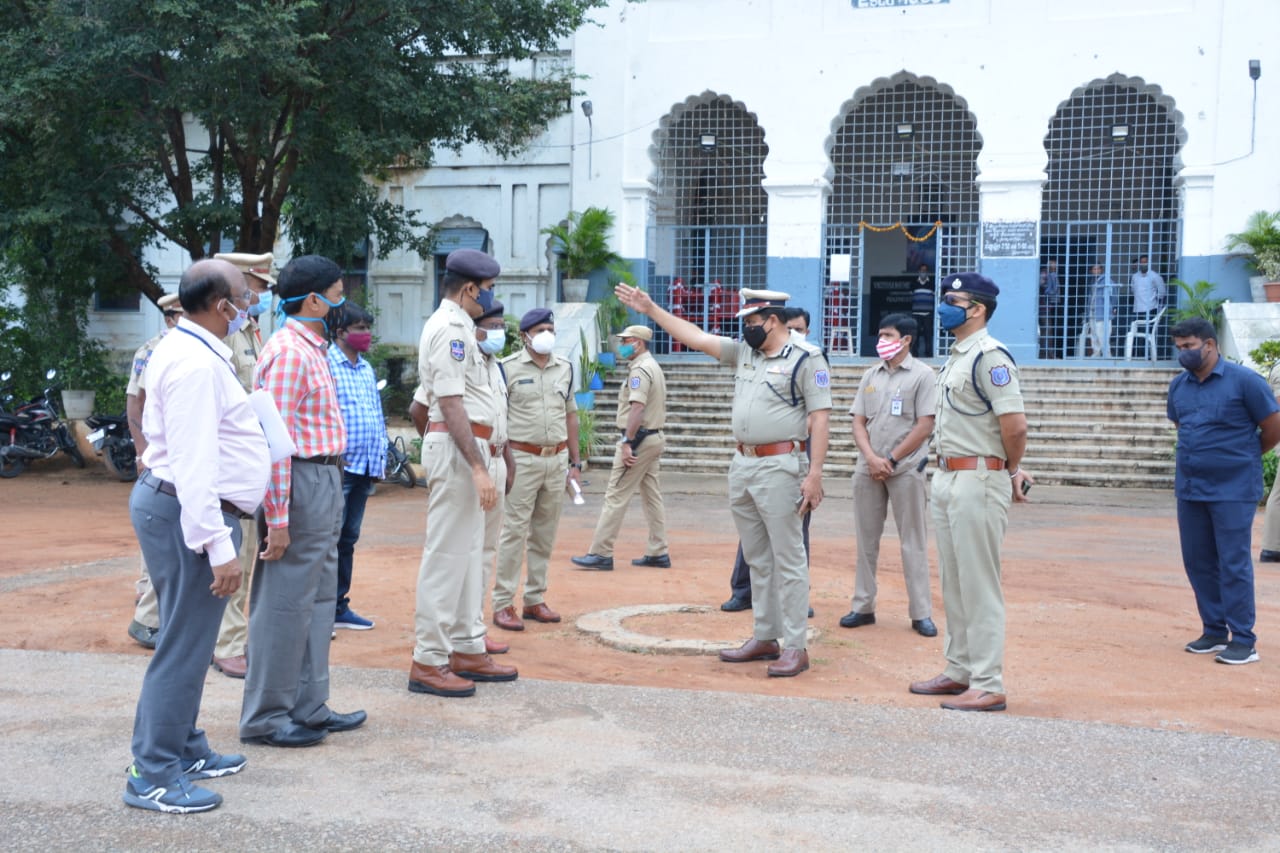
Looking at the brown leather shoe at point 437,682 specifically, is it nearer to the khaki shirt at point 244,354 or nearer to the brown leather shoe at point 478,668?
the brown leather shoe at point 478,668

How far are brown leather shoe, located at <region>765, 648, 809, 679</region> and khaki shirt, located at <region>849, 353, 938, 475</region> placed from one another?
1706 mm

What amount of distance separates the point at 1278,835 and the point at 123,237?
54.8 ft

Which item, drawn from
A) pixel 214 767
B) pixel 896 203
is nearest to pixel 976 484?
pixel 214 767

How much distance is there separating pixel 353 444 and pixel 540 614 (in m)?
1.51

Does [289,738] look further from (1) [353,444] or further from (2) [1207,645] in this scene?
(2) [1207,645]

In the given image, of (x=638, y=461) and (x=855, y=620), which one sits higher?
(x=638, y=461)

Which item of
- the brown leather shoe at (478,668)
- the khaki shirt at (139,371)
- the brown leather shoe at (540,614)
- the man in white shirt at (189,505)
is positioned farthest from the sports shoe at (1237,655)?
the khaki shirt at (139,371)

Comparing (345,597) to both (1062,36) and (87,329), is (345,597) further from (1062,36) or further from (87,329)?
(87,329)

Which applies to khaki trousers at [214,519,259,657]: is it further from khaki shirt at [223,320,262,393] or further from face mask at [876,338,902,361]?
face mask at [876,338,902,361]

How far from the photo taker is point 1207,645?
286 inches

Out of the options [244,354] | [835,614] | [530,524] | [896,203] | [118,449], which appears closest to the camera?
[244,354]

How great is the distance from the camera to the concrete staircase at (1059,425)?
16516 millimetres

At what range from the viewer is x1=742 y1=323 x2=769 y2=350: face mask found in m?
6.59

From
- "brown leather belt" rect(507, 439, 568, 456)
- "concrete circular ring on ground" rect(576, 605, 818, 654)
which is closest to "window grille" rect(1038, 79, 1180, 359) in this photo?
"concrete circular ring on ground" rect(576, 605, 818, 654)
